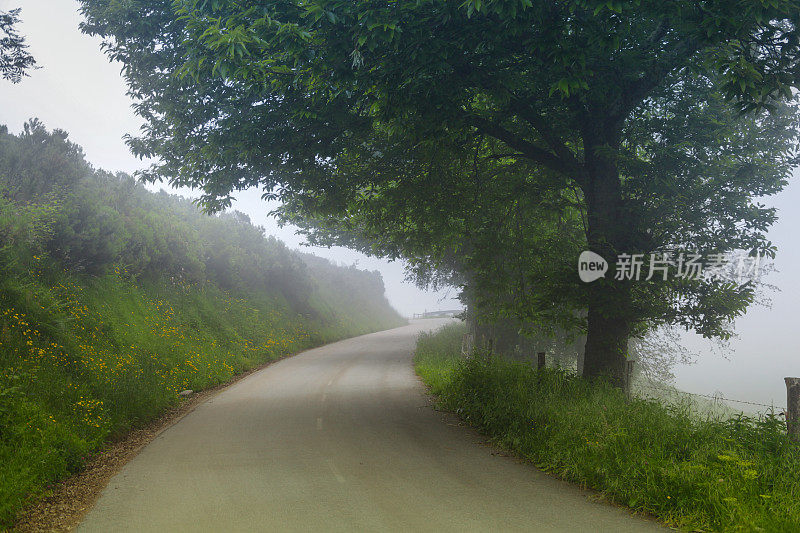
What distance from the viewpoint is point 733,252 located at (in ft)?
41.5

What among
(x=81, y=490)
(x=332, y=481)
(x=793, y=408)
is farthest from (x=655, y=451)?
(x=81, y=490)

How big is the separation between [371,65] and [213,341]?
1457cm

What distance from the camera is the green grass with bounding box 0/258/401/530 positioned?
26.3 ft

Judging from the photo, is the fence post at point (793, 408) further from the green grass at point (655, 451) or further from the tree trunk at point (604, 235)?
the tree trunk at point (604, 235)

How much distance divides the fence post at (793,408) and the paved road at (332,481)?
3230mm

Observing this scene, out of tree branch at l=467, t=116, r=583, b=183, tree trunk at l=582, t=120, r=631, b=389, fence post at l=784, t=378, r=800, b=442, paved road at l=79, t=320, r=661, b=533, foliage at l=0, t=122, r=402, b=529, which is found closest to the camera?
paved road at l=79, t=320, r=661, b=533

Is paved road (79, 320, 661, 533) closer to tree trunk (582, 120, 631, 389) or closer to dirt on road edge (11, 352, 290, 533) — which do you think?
dirt on road edge (11, 352, 290, 533)

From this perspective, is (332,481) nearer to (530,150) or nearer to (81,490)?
(81,490)

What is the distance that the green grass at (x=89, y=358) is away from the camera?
26.3ft

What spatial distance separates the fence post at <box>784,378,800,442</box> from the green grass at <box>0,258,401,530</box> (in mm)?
10668

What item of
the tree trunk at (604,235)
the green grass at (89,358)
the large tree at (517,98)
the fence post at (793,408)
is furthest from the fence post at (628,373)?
the green grass at (89,358)

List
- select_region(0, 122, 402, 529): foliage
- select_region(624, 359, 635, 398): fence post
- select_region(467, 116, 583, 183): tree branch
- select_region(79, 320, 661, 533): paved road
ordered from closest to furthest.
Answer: select_region(79, 320, 661, 533): paved road, select_region(0, 122, 402, 529): foliage, select_region(467, 116, 583, 183): tree branch, select_region(624, 359, 635, 398): fence post

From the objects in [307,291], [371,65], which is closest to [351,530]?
[371,65]

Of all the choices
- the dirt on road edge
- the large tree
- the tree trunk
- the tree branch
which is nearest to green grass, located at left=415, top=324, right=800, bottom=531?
the tree trunk
